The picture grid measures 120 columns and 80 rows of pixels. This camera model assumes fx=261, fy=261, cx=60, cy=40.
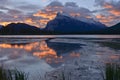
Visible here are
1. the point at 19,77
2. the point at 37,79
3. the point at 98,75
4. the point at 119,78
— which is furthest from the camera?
the point at 98,75

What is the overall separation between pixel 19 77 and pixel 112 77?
3092 mm

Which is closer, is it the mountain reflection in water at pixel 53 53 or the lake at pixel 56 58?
the lake at pixel 56 58

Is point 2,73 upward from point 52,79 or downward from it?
upward

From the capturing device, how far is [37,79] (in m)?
14.5

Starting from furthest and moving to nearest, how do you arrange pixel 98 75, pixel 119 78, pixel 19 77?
pixel 98 75
pixel 119 78
pixel 19 77

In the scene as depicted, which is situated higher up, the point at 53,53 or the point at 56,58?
the point at 56,58

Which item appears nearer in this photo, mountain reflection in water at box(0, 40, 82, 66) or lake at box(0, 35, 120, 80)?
lake at box(0, 35, 120, 80)

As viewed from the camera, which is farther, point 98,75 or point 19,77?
point 98,75

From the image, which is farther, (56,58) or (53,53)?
(53,53)

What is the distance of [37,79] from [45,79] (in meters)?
0.52

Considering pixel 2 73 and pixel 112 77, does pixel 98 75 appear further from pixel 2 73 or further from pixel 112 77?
pixel 2 73

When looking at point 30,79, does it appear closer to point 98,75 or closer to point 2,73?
point 98,75

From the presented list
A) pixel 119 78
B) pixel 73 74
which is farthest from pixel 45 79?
pixel 119 78

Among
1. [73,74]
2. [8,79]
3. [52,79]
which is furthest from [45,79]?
[8,79]
